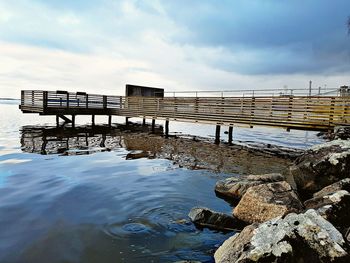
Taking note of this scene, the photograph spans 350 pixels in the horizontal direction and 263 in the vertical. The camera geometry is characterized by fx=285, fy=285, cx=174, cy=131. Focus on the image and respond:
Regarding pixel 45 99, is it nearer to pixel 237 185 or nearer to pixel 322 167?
pixel 237 185

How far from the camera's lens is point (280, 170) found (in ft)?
38.9

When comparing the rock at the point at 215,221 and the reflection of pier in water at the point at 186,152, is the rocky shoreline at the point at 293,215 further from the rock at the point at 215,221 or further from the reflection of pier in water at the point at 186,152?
the reflection of pier in water at the point at 186,152

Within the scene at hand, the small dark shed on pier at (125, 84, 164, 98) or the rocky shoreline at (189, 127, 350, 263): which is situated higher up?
the small dark shed on pier at (125, 84, 164, 98)

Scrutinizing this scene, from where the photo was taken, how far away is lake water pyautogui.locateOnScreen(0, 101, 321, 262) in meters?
5.11

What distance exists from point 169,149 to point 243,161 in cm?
477

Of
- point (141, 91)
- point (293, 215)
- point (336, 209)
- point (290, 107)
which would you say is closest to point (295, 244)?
point (293, 215)

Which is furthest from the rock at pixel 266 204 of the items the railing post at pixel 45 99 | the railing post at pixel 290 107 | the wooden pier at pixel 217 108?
the railing post at pixel 45 99

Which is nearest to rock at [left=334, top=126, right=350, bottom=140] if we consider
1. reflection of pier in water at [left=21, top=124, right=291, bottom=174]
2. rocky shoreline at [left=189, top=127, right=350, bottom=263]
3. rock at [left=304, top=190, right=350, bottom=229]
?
rocky shoreline at [left=189, top=127, right=350, bottom=263]

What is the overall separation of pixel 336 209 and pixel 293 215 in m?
1.76

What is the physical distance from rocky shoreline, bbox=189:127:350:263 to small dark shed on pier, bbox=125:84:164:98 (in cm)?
2344

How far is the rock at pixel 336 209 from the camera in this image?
493cm

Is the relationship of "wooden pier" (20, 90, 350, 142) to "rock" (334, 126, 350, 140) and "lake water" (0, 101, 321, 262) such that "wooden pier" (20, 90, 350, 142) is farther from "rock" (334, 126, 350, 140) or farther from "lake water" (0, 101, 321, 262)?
"lake water" (0, 101, 321, 262)

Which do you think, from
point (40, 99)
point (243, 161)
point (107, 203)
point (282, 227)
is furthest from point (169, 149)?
point (40, 99)

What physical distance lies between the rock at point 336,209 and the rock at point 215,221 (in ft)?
5.56
